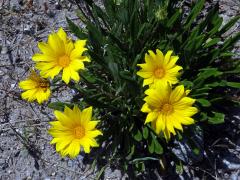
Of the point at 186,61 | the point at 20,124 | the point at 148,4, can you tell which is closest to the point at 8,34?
the point at 20,124

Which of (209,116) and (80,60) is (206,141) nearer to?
(209,116)

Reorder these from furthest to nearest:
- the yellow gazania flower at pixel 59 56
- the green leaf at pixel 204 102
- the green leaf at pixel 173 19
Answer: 1. the green leaf at pixel 173 19
2. the green leaf at pixel 204 102
3. the yellow gazania flower at pixel 59 56

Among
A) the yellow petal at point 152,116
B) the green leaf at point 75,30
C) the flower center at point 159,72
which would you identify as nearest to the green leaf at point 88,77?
the green leaf at point 75,30

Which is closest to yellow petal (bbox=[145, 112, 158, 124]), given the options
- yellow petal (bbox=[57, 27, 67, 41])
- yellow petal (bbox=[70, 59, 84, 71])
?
yellow petal (bbox=[70, 59, 84, 71])

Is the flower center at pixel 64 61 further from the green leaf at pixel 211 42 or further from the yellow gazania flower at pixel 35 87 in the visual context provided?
the green leaf at pixel 211 42

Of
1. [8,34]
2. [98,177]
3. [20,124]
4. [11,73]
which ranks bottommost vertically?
[98,177]

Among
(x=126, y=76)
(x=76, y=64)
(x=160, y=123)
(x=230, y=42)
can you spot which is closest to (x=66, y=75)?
(x=76, y=64)

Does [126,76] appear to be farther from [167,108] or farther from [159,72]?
[167,108]
